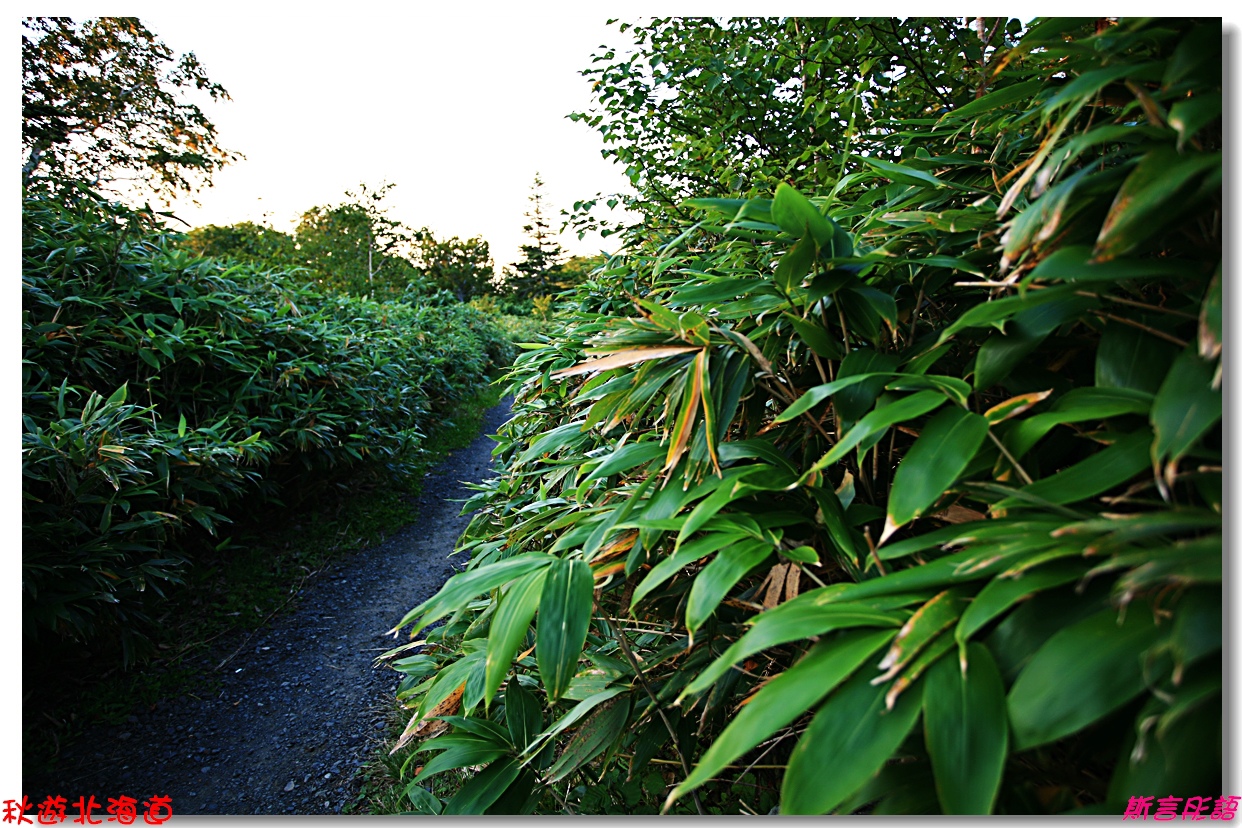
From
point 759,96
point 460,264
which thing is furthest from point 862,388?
point 460,264

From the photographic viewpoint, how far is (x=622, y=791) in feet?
3.67

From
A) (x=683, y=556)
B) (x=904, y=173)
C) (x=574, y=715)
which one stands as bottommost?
Result: (x=574, y=715)

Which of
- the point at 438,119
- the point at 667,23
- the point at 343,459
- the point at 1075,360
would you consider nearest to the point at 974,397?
the point at 1075,360

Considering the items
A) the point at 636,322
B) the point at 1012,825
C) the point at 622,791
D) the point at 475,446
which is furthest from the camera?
the point at 475,446

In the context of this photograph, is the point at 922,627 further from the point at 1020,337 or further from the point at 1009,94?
the point at 1009,94

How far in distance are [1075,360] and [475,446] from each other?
5531 millimetres

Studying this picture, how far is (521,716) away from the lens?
3.32 feet

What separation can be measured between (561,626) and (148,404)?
2819 mm

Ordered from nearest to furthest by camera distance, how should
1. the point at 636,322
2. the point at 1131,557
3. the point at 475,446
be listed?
1. the point at 1131,557
2. the point at 636,322
3. the point at 475,446

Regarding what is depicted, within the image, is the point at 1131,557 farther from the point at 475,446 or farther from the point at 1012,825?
the point at 475,446

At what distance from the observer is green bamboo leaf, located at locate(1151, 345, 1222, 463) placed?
0.48 m

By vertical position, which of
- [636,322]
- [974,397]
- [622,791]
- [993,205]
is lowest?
[622,791]

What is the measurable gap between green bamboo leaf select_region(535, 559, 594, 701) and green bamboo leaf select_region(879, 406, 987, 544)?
349 millimetres
